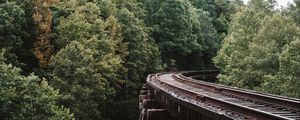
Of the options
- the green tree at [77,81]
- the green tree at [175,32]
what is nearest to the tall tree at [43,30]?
the green tree at [77,81]

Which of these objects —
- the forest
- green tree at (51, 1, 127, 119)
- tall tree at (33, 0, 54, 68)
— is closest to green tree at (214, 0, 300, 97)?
the forest

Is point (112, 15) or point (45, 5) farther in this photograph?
point (112, 15)

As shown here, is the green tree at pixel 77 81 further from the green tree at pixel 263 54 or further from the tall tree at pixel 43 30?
the green tree at pixel 263 54

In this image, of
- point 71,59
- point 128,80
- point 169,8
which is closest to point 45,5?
point 71,59

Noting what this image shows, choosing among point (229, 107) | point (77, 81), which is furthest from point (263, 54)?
point (229, 107)

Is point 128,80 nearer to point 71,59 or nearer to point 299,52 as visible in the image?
point 71,59
